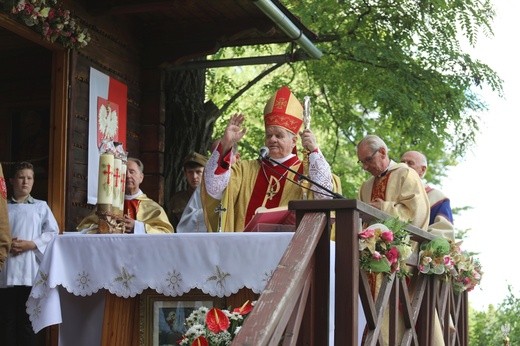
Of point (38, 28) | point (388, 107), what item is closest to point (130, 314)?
point (38, 28)

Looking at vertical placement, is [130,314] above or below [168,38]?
below

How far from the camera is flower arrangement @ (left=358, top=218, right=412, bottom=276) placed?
4.29 metres

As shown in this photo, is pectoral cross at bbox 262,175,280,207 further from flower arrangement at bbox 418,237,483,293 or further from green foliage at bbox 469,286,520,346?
green foliage at bbox 469,286,520,346

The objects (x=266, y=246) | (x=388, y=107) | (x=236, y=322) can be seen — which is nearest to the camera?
(x=236, y=322)

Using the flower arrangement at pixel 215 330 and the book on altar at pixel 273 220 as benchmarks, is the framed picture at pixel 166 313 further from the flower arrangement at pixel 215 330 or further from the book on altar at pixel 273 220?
the flower arrangement at pixel 215 330

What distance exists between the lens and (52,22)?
8336 mm

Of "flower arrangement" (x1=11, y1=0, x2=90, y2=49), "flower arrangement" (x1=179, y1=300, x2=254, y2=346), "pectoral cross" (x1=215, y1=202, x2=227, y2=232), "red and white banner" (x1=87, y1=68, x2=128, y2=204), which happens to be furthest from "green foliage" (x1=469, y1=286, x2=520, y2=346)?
"flower arrangement" (x1=179, y1=300, x2=254, y2=346)

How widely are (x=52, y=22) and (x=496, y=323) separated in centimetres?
1006

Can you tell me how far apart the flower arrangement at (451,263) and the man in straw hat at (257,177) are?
907 millimetres

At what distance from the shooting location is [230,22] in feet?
31.3

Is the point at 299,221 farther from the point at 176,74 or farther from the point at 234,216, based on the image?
the point at 176,74

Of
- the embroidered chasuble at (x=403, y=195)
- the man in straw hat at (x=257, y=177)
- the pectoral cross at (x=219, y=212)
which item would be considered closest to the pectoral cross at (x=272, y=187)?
the man in straw hat at (x=257, y=177)

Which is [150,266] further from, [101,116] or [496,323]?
[496,323]

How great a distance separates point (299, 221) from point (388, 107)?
7.92 meters
